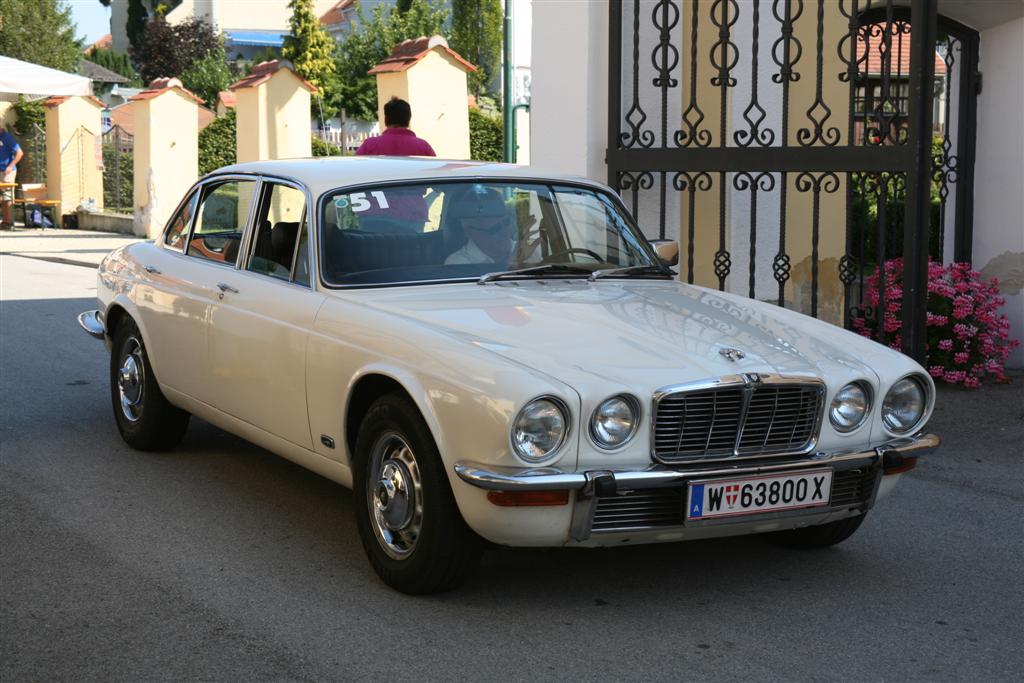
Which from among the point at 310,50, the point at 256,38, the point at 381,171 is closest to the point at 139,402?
the point at 381,171

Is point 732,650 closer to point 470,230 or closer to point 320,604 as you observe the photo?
point 320,604

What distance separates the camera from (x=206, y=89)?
53.0m

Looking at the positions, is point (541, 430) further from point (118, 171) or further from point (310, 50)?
point (310, 50)

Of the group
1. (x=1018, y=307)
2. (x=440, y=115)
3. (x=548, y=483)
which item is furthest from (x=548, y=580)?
(x=440, y=115)

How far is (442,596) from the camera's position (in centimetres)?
488

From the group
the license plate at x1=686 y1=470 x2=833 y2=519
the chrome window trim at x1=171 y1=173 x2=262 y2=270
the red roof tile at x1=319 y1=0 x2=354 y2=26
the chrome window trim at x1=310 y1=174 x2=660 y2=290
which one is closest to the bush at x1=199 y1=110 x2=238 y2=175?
the chrome window trim at x1=171 y1=173 x2=262 y2=270

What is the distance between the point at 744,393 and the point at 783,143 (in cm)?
467

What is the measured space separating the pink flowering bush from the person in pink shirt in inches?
141

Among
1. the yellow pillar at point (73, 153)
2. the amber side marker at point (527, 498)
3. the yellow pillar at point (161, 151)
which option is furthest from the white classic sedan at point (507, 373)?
the yellow pillar at point (73, 153)

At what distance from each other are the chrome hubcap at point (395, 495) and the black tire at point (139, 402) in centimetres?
234

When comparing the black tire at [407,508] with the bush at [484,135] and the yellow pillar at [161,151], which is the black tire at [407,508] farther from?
the bush at [484,135]

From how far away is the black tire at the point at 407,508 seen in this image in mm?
4715

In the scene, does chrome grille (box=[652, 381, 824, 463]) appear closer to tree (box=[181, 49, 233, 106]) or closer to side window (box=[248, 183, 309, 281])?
side window (box=[248, 183, 309, 281])

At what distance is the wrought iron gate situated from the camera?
8797 millimetres
